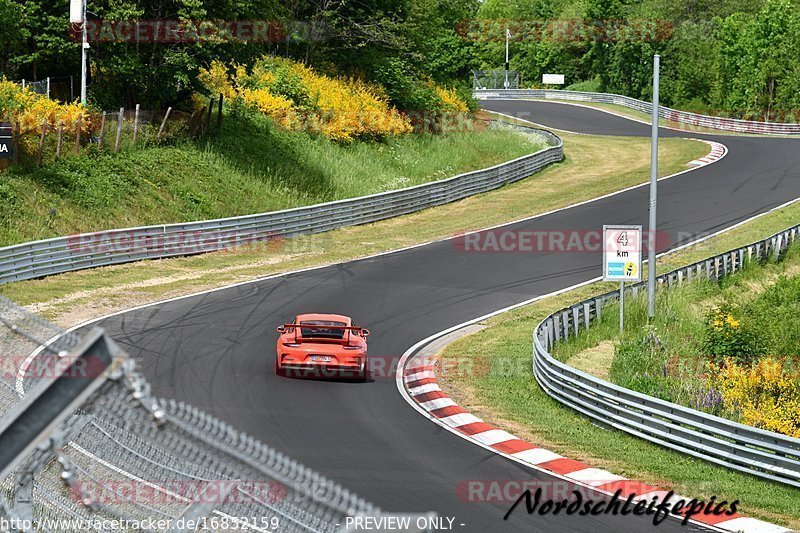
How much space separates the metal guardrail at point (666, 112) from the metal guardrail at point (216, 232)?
2471cm

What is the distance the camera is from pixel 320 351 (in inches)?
807

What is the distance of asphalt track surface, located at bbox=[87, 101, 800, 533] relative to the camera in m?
15.0

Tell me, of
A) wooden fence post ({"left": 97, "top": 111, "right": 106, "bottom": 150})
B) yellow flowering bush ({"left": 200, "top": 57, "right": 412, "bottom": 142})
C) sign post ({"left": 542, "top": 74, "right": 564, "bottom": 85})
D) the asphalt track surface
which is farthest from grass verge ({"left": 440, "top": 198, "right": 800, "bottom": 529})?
sign post ({"left": 542, "top": 74, "right": 564, "bottom": 85})

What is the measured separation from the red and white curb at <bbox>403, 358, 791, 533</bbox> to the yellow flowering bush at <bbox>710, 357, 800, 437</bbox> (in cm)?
515

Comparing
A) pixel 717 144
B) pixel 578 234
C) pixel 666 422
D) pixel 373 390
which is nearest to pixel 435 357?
pixel 373 390

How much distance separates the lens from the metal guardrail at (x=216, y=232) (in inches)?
1136

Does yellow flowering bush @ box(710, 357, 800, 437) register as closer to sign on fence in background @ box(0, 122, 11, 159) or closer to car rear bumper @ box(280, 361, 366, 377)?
car rear bumper @ box(280, 361, 366, 377)

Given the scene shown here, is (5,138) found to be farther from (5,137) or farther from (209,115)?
(209,115)

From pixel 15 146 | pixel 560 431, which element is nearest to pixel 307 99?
pixel 15 146

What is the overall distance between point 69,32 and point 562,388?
24.7m

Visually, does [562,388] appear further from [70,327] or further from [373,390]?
[70,327]

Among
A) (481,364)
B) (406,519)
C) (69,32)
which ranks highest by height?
(69,32)

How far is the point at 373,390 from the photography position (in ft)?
→ 67.9

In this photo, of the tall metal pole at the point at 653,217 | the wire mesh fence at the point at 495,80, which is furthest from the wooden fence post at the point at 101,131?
the wire mesh fence at the point at 495,80
